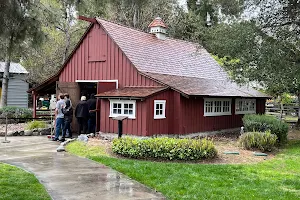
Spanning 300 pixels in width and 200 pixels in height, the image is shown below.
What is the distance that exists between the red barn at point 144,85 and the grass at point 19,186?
21.4ft

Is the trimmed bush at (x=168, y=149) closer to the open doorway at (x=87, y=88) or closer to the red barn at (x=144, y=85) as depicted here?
the red barn at (x=144, y=85)

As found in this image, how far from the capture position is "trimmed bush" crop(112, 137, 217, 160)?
10.2m

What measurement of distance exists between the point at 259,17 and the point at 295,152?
5313mm

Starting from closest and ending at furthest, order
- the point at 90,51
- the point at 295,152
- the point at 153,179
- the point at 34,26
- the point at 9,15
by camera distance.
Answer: the point at 9,15, the point at 34,26, the point at 153,179, the point at 295,152, the point at 90,51

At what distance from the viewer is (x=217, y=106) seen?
18281 millimetres

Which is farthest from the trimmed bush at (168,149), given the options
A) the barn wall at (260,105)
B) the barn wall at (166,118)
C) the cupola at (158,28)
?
the barn wall at (260,105)

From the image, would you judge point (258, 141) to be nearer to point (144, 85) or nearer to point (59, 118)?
point (144, 85)

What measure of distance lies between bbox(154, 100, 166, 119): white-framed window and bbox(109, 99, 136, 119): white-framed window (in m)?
0.92

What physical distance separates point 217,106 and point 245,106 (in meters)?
4.07

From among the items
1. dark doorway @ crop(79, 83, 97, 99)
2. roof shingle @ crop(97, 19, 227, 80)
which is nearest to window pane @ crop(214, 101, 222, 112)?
roof shingle @ crop(97, 19, 227, 80)

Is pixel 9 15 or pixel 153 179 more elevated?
pixel 9 15

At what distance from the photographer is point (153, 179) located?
781 cm

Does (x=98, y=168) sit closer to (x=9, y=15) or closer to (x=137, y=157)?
(x=137, y=157)

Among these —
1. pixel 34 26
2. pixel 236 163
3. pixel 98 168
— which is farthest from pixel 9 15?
pixel 236 163
